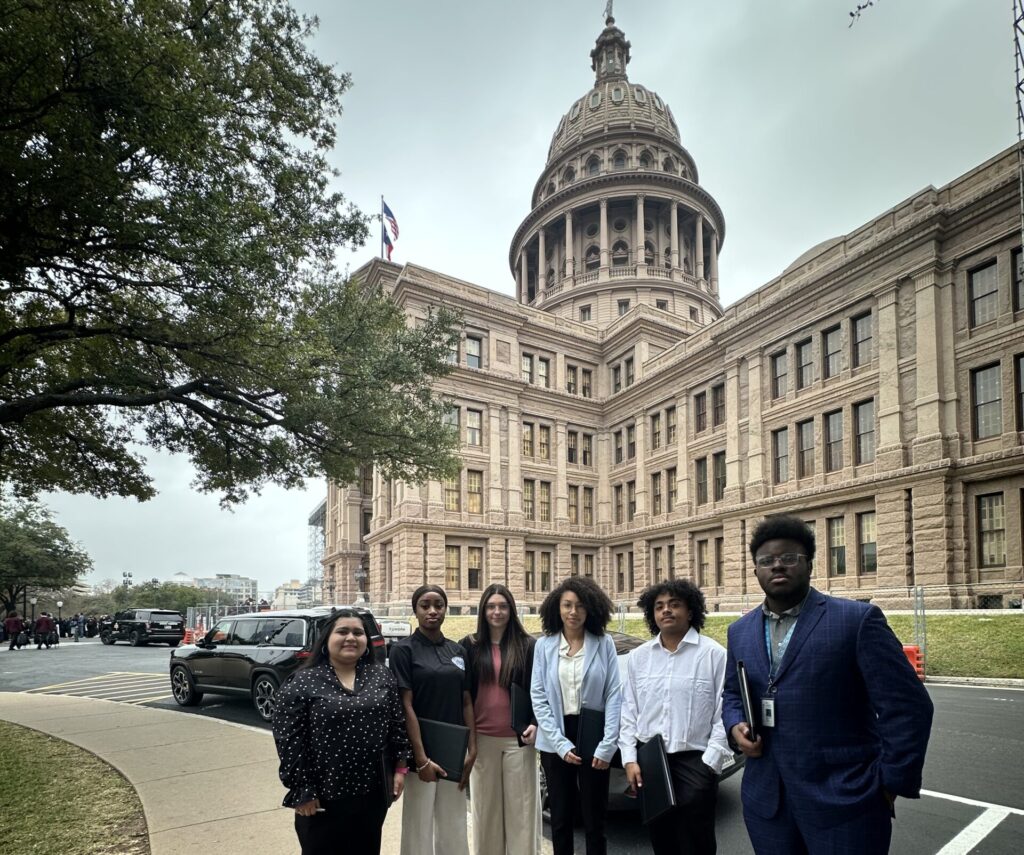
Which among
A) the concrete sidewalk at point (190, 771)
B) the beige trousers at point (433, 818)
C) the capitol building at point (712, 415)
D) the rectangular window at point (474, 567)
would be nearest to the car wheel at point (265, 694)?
the concrete sidewalk at point (190, 771)

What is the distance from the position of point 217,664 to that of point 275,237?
742cm

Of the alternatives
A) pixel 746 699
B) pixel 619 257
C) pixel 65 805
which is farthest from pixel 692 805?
pixel 619 257

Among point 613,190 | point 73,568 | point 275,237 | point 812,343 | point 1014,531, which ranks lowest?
point 73,568

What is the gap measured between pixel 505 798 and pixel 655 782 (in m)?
1.18

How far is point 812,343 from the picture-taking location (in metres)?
30.6

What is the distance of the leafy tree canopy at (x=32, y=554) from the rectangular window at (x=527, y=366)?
33.9m

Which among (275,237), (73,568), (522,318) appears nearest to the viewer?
(275,237)

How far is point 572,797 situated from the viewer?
176 inches

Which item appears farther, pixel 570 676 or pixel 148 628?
pixel 148 628

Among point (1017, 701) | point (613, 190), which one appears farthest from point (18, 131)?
point (613, 190)

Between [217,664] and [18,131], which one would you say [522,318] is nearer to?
[217,664]

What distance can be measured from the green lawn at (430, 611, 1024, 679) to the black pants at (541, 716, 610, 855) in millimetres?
14769

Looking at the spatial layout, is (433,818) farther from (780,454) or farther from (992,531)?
(780,454)

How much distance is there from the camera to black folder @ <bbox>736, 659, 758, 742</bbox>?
303 cm
